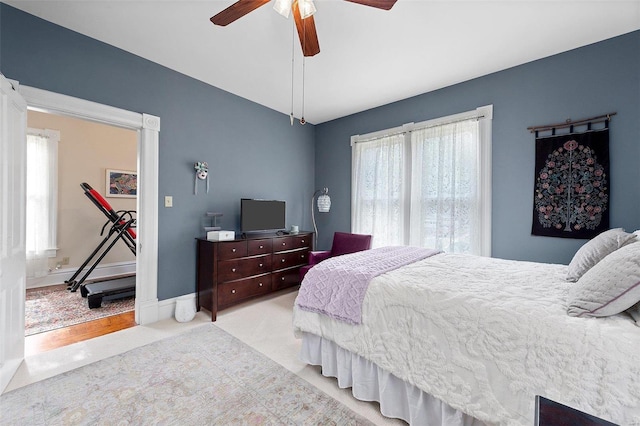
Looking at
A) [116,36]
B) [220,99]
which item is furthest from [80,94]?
[220,99]

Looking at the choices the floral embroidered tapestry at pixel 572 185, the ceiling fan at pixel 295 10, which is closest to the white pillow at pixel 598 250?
the floral embroidered tapestry at pixel 572 185

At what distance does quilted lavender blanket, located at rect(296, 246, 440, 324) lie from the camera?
1.71 m

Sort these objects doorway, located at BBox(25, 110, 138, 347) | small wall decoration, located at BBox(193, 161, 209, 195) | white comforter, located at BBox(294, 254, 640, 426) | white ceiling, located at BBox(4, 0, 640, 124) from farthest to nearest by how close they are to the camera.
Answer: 1. doorway, located at BBox(25, 110, 138, 347)
2. small wall decoration, located at BBox(193, 161, 209, 195)
3. white ceiling, located at BBox(4, 0, 640, 124)
4. white comforter, located at BBox(294, 254, 640, 426)

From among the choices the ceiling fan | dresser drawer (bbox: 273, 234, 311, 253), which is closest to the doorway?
dresser drawer (bbox: 273, 234, 311, 253)

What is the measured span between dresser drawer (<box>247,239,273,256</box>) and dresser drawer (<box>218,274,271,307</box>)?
319 mm

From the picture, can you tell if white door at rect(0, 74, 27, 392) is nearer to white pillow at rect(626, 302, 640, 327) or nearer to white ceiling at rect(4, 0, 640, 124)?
white ceiling at rect(4, 0, 640, 124)

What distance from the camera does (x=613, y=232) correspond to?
1745 mm

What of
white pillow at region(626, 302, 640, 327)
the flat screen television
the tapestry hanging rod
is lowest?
white pillow at region(626, 302, 640, 327)

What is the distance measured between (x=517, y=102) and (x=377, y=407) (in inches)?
127

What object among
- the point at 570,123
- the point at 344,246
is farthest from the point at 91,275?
the point at 570,123

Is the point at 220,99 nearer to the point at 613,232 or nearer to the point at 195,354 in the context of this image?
the point at 195,354

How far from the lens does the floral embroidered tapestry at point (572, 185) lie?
2379 millimetres

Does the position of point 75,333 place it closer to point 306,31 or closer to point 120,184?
point 120,184

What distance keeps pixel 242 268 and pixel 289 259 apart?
0.77 metres
